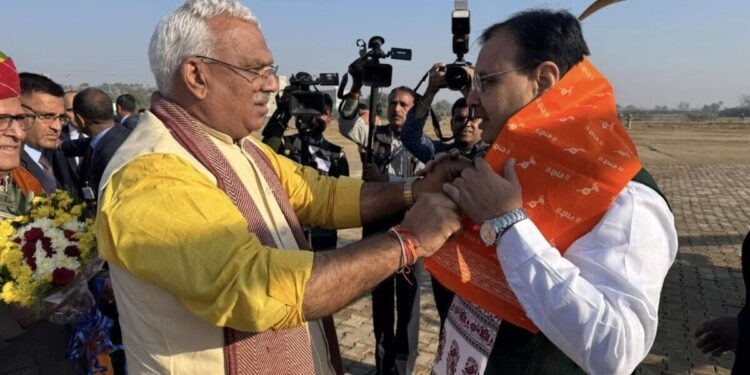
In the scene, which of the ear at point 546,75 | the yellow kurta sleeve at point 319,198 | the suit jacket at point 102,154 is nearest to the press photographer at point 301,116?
the suit jacket at point 102,154

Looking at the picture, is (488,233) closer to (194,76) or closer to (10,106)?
(194,76)

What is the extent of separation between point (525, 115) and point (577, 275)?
0.52 meters

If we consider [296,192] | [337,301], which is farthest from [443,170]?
[337,301]

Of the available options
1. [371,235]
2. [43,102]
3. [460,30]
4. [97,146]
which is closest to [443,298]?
[460,30]

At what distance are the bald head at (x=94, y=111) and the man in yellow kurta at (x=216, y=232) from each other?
410cm

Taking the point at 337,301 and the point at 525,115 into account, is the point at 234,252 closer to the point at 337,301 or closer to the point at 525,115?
the point at 337,301

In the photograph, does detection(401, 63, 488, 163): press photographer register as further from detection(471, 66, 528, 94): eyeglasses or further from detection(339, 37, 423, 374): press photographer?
detection(471, 66, 528, 94): eyeglasses

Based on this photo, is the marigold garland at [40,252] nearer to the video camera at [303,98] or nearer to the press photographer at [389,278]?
the press photographer at [389,278]

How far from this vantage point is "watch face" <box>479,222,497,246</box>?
153cm

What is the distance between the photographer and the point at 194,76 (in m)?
1.73

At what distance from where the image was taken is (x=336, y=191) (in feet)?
7.76

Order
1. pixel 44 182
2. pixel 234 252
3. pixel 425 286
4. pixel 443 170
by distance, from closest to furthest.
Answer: pixel 234 252 → pixel 443 170 → pixel 44 182 → pixel 425 286

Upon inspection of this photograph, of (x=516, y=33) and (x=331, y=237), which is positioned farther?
(x=331, y=237)

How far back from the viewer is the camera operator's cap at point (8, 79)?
2324 millimetres
